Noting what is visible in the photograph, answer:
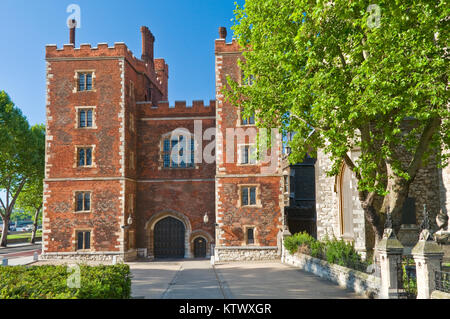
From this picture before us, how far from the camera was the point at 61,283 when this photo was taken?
8.51m

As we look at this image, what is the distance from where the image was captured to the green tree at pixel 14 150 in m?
35.2

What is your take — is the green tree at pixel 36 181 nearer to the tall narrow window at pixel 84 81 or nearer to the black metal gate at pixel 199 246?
the tall narrow window at pixel 84 81

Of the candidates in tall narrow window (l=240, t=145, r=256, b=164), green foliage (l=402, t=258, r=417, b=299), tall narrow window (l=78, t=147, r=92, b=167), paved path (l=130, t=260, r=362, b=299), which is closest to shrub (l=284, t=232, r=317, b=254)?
paved path (l=130, t=260, r=362, b=299)

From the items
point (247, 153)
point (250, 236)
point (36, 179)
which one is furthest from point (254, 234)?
point (36, 179)

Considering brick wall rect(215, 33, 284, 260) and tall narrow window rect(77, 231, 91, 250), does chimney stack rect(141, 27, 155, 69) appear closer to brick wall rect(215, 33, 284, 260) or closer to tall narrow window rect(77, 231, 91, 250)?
brick wall rect(215, 33, 284, 260)

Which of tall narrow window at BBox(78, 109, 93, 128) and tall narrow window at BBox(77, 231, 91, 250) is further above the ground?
tall narrow window at BBox(78, 109, 93, 128)

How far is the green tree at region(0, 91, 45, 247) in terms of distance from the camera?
35222 mm

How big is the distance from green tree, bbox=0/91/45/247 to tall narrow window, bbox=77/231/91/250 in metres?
13.0

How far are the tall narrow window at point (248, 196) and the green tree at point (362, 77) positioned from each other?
39.9ft

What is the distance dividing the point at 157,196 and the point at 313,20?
2023cm

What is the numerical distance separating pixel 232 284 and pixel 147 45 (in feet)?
77.2

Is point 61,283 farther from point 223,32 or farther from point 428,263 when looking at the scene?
point 223,32

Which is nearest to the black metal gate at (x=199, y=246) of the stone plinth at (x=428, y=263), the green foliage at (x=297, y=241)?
the green foliage at (x=297, y=241)

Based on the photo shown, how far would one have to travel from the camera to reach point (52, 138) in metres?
27.9
